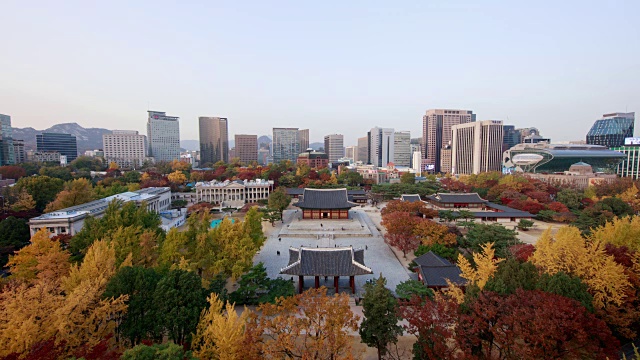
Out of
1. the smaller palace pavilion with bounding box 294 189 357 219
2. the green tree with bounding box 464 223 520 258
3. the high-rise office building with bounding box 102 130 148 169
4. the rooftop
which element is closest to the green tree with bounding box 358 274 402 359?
the green tree with bounding box 464 223 520 258

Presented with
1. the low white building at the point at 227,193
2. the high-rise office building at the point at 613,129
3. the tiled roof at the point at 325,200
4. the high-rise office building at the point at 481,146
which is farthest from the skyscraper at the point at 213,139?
the high-rise office building at the point at 613,129

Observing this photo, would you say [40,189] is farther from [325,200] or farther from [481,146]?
[481,146]

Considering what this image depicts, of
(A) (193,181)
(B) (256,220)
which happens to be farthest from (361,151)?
(B) (256,220)

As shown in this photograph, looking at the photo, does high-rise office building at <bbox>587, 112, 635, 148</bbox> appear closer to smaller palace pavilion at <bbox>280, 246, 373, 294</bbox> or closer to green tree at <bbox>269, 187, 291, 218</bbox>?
green tree at <bbox>269, 187, 291, 218</bbox>

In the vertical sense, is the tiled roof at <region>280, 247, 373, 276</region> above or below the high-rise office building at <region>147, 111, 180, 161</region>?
below

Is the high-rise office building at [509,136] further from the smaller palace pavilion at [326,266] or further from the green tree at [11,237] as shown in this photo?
the green tree at [11,237]

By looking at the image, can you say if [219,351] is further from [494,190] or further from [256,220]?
[494,190]

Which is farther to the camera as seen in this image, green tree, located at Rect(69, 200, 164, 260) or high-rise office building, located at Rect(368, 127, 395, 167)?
high-rise office building, located at Rect(368, 127, 395, 167)

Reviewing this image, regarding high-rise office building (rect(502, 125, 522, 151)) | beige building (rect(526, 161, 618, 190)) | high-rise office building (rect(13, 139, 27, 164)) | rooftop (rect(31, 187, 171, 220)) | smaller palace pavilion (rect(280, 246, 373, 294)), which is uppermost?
high-rise office building (rect(502, 125, 522, 151))
